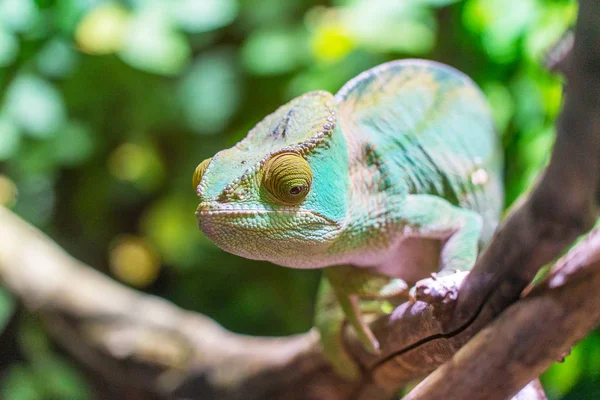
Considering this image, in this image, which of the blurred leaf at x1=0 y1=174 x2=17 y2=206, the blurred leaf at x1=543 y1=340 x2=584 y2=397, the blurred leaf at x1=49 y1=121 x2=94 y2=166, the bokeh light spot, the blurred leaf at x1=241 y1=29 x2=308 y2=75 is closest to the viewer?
the blurred leaf at x1=543 y1=340 x2=584 y2=397

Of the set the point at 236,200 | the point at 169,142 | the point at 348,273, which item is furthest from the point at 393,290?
the point at 169,142

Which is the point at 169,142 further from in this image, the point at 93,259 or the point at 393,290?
the point at 393,290

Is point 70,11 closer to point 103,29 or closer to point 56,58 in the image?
point 103,29

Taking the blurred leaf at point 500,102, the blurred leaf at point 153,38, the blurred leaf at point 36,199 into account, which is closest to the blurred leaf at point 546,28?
the blurred leaf at point 500,102

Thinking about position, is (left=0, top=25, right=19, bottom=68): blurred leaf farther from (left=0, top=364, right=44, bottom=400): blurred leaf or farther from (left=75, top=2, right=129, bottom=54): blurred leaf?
(left=0, top=364, right=44, bottom=400): blurred leaf

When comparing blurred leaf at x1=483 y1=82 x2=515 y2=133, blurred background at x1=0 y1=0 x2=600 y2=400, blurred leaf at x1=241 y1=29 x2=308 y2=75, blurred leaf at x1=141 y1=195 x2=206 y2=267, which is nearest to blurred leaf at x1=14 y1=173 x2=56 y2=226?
blurred background at x1=0 y1=0 x2=600 y2=400

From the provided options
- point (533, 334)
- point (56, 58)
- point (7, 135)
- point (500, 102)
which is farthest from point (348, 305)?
point (56, 58)
